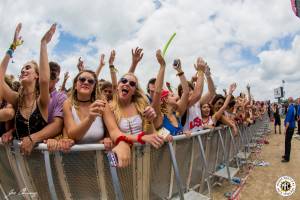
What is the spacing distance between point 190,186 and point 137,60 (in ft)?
6.84

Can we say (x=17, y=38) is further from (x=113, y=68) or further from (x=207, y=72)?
(x=207, y=72)

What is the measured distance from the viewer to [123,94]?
3.42 meters

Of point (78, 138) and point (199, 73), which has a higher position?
point (199, 73)

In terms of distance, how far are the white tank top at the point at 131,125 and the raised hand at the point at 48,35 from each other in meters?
1.22

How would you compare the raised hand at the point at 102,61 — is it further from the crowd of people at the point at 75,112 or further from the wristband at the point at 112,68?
the crowd of people at the point at 75,112

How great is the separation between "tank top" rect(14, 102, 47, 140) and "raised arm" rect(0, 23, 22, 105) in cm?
27

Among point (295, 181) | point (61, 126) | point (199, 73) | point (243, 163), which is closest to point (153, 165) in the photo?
point (61, 126)

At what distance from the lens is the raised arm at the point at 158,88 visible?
11.4ft

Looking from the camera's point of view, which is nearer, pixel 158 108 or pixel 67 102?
pixel 67 102

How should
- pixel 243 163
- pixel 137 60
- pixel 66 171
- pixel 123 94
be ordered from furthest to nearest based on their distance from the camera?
1. pixel 243 163
2. pixel 137 60
3. pixel 123 94
4. pixel 66 171

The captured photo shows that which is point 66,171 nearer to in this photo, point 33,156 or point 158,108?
point 33,156

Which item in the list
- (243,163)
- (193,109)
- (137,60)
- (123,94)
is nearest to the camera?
(123,94)

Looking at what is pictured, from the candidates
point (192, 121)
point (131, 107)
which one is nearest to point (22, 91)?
point (131, 107)

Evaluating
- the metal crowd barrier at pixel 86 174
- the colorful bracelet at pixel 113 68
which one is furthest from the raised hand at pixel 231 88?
the metal crowd barrier at pixel 86 174
